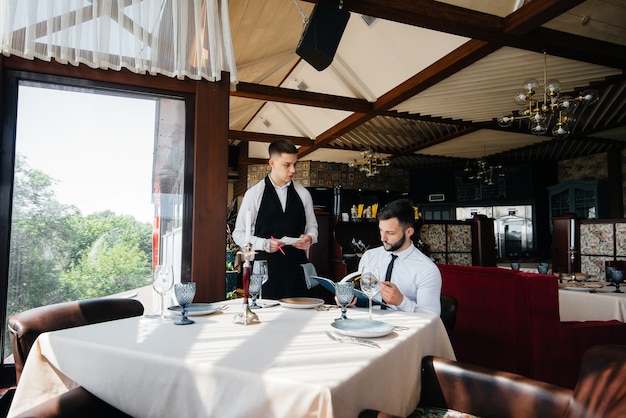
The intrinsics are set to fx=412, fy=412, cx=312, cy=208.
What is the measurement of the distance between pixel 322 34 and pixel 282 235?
5.78ft

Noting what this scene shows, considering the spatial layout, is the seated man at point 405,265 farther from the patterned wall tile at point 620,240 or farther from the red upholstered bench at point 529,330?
the patterned wall tile at point 620,240

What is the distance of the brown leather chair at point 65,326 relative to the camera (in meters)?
1.21

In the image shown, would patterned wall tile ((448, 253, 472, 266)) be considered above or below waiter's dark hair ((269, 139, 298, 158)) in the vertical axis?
below

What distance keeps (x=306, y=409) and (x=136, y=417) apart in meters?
0.60

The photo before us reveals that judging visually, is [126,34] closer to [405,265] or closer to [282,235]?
[282,235]

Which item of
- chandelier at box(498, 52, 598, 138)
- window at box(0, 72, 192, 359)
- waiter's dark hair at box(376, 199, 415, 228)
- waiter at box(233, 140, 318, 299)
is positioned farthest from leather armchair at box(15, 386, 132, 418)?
chandelier at box(498, 52, 598, 138)

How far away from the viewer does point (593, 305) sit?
3.10m

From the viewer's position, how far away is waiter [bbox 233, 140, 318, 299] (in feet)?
8.64

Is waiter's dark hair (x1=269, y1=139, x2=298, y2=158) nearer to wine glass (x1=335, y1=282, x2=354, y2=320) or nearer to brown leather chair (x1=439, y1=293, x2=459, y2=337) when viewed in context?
wine glass (x1=335, y1=282, x2=354, y2=320)

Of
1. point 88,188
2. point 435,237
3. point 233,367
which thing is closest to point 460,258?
point 435,237

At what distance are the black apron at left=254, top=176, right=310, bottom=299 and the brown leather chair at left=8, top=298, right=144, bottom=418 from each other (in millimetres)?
816

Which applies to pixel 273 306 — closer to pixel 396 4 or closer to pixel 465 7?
pixel 396 4

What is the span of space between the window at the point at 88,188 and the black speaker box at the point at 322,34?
1131 millimetres

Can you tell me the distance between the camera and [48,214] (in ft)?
8.63
